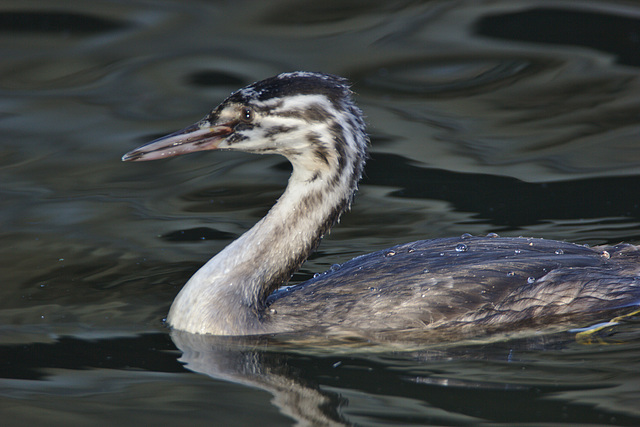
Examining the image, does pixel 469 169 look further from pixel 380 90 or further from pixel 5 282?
pixel 5 282

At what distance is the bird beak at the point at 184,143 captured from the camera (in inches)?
224

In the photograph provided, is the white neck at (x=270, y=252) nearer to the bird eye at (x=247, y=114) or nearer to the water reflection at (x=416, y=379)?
the water reflection at (x=416, y=379)

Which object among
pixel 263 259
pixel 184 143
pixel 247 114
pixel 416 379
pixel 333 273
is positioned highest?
pixel 247 114

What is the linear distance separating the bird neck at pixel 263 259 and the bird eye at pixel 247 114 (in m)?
0.40

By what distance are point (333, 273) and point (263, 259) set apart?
46 cm

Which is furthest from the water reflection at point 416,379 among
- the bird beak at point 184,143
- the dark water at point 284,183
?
the bird beak at point 184,143

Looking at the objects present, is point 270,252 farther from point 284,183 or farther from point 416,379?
point 284,183

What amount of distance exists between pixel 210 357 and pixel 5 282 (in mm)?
2048

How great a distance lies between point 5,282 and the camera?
255 inches

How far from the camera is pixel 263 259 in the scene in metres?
5.79

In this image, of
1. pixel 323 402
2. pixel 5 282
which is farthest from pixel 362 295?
pixel 5 282

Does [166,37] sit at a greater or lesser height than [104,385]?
greater

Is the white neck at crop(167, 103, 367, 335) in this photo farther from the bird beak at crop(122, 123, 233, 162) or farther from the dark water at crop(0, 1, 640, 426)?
the bird beak at crop(122, 123, 233, 162)

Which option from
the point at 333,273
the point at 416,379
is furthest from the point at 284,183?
the point at 416,379
